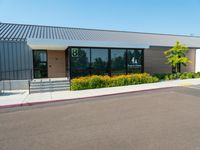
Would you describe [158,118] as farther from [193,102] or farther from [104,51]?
[104,51]

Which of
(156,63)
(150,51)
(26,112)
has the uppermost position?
(150,51)

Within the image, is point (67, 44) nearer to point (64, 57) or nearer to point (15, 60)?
point (64, 57)

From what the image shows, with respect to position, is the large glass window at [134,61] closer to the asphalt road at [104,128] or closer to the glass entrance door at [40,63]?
the glass entrance door at [40,63]

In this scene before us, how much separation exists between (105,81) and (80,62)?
2.82 m

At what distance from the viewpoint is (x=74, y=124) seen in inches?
207

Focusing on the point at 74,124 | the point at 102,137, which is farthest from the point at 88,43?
the point at 102,137

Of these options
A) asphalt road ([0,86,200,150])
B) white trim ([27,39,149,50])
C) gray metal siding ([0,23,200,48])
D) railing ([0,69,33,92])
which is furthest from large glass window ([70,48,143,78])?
asphalt road ([0,86,200,150])

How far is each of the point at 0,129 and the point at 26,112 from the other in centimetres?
189

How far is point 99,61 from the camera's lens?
47.8 ft

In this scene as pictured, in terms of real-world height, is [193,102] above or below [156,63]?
below

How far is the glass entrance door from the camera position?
15.8 m

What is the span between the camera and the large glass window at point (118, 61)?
1496cm

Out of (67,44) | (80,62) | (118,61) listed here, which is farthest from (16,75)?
(118,61)

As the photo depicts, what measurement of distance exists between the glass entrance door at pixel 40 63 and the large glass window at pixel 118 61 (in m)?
6.96
